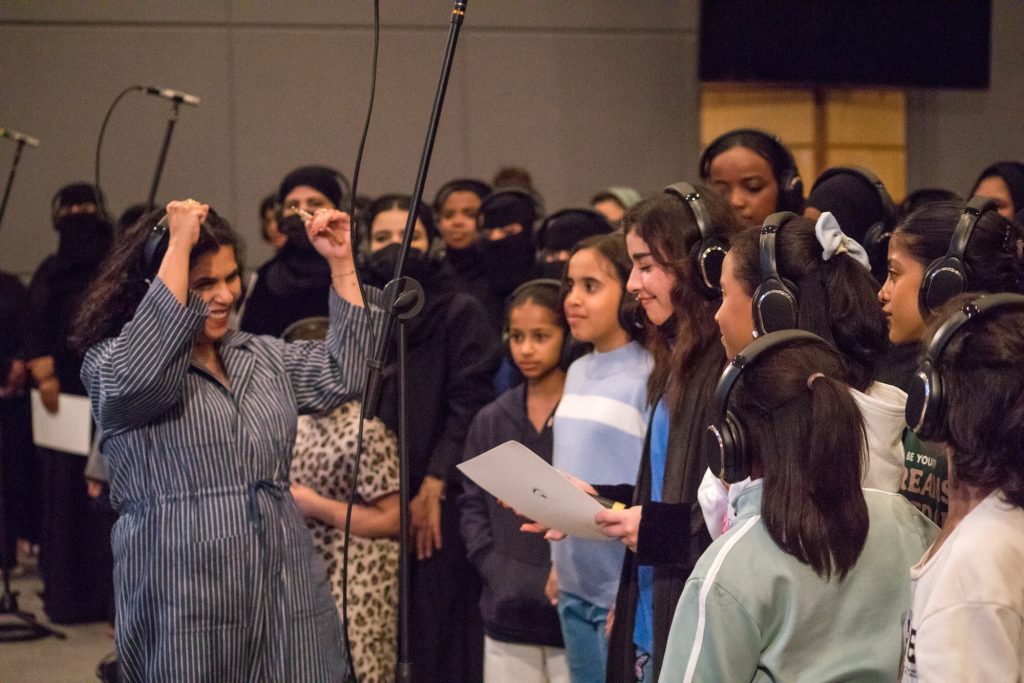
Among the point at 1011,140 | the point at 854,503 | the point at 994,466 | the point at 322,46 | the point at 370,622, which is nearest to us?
the point at 994,466

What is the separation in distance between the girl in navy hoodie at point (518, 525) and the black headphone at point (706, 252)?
85cm

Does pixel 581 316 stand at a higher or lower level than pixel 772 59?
lower

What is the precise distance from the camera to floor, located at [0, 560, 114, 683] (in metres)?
4.15

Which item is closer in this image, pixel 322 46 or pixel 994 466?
pixel 994 466

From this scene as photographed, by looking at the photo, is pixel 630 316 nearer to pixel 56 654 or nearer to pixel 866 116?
pixel 56 654

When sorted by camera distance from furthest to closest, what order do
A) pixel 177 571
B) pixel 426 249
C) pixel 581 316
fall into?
pixel 426 249
pixel 581 316
pixel 177 571

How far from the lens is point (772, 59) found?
→ 23.0 feet

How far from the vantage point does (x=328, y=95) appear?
6824mm

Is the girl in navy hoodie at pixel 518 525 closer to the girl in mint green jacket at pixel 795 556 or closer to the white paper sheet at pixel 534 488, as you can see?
the white paper sheet at pixel 534 488

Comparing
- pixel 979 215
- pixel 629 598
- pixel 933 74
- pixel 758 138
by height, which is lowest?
pixel 629 598

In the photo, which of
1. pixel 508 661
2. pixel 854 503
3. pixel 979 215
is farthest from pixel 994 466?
pixel 508 661

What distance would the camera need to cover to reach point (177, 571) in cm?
231

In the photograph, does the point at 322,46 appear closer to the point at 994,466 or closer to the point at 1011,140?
the point at 1011,140

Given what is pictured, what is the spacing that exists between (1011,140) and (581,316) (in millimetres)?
5551
